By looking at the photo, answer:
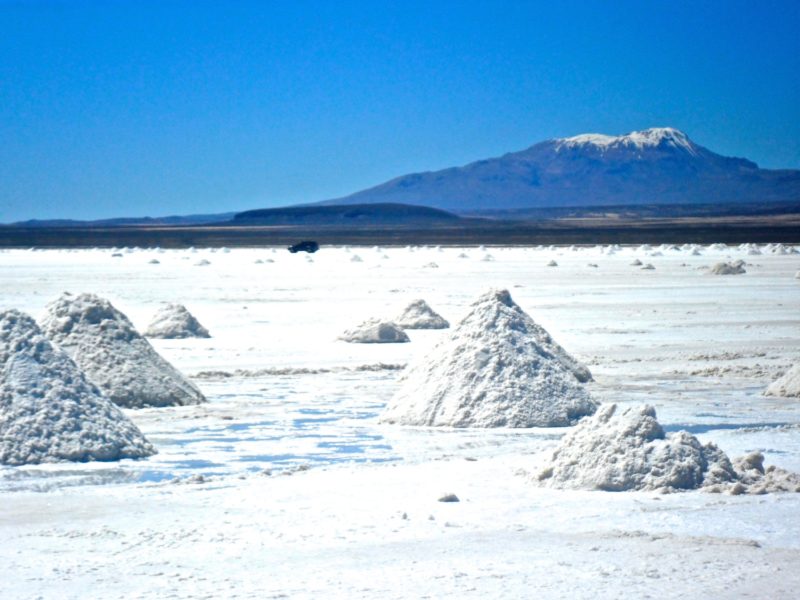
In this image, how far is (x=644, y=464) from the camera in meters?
7.98

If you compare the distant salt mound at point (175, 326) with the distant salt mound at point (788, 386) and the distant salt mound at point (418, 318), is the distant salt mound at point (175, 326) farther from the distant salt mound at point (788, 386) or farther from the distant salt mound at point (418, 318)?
the distant salt mound at point (788, 386)

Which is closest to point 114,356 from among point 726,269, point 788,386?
point 788,386

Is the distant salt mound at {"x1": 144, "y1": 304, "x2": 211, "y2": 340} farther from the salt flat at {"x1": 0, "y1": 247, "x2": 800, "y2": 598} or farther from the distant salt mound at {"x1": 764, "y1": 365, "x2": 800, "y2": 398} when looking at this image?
the distant salt mound at {"x1": 764, "y1": 365, "x2": 800, "y2": 398}

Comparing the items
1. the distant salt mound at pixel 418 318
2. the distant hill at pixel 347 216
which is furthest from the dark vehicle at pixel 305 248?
the distant hill at pixel 347 216

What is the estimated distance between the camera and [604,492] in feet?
25.8

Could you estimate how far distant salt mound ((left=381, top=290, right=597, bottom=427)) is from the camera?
10.7 m

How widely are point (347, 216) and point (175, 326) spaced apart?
170796 millimetres

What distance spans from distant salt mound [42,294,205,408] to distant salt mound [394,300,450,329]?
8219mm

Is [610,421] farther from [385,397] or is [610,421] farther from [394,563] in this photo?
[385,397]

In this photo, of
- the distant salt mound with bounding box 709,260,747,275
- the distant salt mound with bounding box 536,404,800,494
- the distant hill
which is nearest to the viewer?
the distant salt mound with bounding box 536,404,800,494

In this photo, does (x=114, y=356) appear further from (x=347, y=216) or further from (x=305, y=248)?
(x=347, y=216)

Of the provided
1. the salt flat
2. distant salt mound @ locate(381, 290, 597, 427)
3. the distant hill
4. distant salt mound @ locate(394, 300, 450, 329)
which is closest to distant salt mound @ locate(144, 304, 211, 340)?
the salt flat

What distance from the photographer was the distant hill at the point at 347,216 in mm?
184875

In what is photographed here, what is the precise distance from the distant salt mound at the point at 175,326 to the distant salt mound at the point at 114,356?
600 cm
